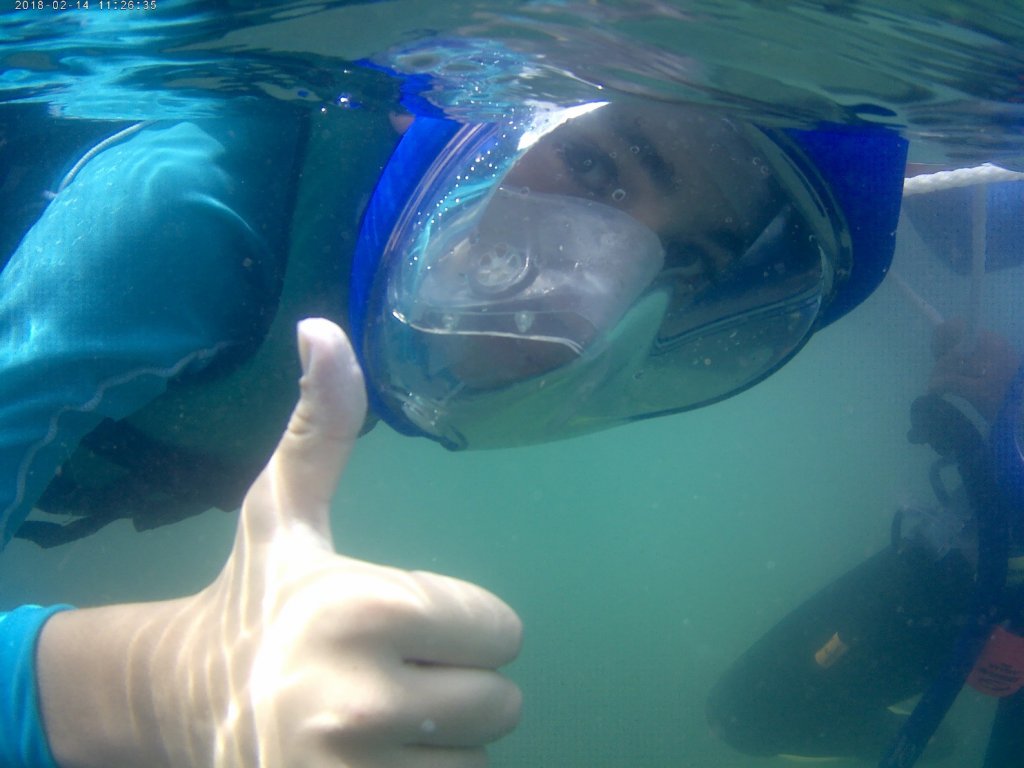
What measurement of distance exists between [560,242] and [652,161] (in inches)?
18.6

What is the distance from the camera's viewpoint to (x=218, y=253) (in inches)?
92.1

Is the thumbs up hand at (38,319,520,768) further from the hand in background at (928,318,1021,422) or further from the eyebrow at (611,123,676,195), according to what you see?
the hand in background at (928,318,1021,422)

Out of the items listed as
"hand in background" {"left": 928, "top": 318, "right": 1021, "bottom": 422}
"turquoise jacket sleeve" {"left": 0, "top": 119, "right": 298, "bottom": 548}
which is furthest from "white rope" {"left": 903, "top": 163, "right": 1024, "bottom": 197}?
"turquoise jacket sleeve" {"left": 0, "top": 119, "right": 298, "bottom": 548}

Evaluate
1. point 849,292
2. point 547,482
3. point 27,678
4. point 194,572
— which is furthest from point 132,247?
point 547,482

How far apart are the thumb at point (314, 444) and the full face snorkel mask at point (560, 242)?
1042mm

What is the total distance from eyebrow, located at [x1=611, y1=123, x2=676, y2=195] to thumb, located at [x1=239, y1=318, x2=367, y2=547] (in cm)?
155

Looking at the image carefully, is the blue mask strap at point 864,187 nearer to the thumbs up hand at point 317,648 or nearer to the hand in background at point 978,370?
the thumbs up hand at point 317,648

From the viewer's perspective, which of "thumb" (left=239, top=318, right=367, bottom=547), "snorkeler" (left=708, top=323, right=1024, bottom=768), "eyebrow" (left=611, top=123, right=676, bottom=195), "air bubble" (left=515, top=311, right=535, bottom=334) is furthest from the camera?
"snorkeler" (left=708, top=323, right=1024, bottom=768)

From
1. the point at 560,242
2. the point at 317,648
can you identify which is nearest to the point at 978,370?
the point at 560,242

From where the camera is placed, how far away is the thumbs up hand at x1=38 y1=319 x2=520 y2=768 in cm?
120

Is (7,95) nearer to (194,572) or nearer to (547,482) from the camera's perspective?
(194,572)

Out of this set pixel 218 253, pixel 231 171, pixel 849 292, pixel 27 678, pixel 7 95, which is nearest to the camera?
pixel 27 678

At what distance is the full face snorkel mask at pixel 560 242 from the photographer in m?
2.41

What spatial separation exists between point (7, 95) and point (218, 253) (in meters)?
3.20
